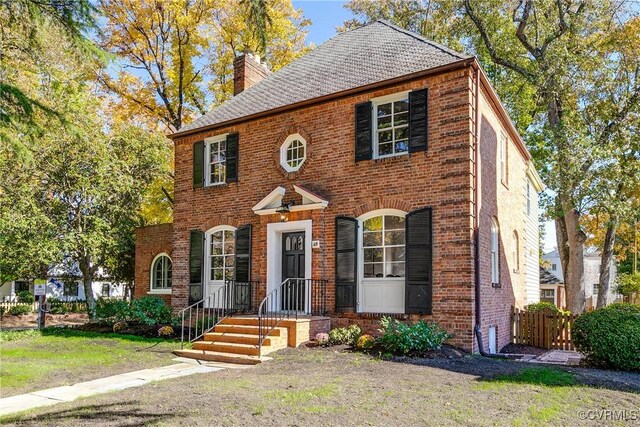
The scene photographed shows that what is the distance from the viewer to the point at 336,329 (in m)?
11.1

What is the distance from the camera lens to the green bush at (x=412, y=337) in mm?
9516

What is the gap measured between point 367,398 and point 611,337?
5.16 m

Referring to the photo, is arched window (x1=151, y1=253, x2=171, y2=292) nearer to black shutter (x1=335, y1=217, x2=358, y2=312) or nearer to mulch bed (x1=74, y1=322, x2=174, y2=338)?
mulch bed (x1=74, y1=322, x2=174, y2=338)

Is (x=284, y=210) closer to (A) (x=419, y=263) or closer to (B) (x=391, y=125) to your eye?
(B) (x=391, y=125)

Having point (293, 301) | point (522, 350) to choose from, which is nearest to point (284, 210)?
point (293, 301)

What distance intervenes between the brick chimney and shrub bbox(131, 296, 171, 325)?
751 cm

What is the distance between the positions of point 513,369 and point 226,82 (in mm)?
20853

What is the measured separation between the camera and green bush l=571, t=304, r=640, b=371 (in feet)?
29.1

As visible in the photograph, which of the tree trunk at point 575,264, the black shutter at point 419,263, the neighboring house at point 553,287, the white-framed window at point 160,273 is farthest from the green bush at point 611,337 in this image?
the neighboring house at point 553,287

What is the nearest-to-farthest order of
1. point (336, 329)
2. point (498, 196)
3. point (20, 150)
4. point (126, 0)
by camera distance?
point (20, 150), point (336, 329), point (498, 196), point (126, 0)

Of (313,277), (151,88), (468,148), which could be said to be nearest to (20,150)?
(313,277)

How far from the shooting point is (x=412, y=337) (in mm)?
9531

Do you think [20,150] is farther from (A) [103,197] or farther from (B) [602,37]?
(B) [602,37]

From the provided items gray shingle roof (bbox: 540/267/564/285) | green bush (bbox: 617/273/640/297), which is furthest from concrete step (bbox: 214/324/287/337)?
green bush (bbox: 617/273/640/297)
